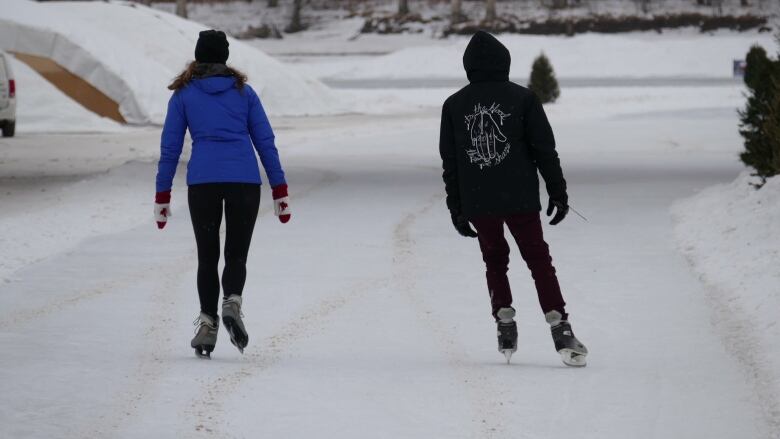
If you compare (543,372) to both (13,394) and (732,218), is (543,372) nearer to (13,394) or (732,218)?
(13,394)

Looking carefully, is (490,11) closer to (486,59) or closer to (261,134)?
(261,134)

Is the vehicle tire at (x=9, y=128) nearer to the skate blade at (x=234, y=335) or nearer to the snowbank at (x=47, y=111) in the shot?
the snowbank at (x=47, y=111)

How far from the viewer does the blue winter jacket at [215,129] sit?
716cm

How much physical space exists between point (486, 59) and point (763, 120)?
28.0 ft

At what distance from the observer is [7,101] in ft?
92.1

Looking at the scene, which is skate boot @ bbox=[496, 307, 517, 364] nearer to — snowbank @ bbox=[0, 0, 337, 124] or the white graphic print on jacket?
the white graphic print on jacket

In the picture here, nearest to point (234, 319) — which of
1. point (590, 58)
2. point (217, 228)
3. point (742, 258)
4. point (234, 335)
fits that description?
point (234, 335)

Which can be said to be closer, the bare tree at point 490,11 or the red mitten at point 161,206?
the red mitten at point 161,206

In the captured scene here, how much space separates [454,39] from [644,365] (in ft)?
198

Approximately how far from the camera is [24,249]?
11680mm

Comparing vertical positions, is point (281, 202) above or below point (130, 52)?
above

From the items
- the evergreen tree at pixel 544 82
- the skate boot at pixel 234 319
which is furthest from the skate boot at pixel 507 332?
the evergreen tree at pixel 544 82

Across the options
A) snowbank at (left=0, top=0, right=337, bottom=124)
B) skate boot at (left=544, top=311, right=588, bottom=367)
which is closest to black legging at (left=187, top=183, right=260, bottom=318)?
skate boot at (left=544, top=311, right=588, bottom=367)

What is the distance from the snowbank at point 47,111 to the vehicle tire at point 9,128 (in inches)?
65.6
